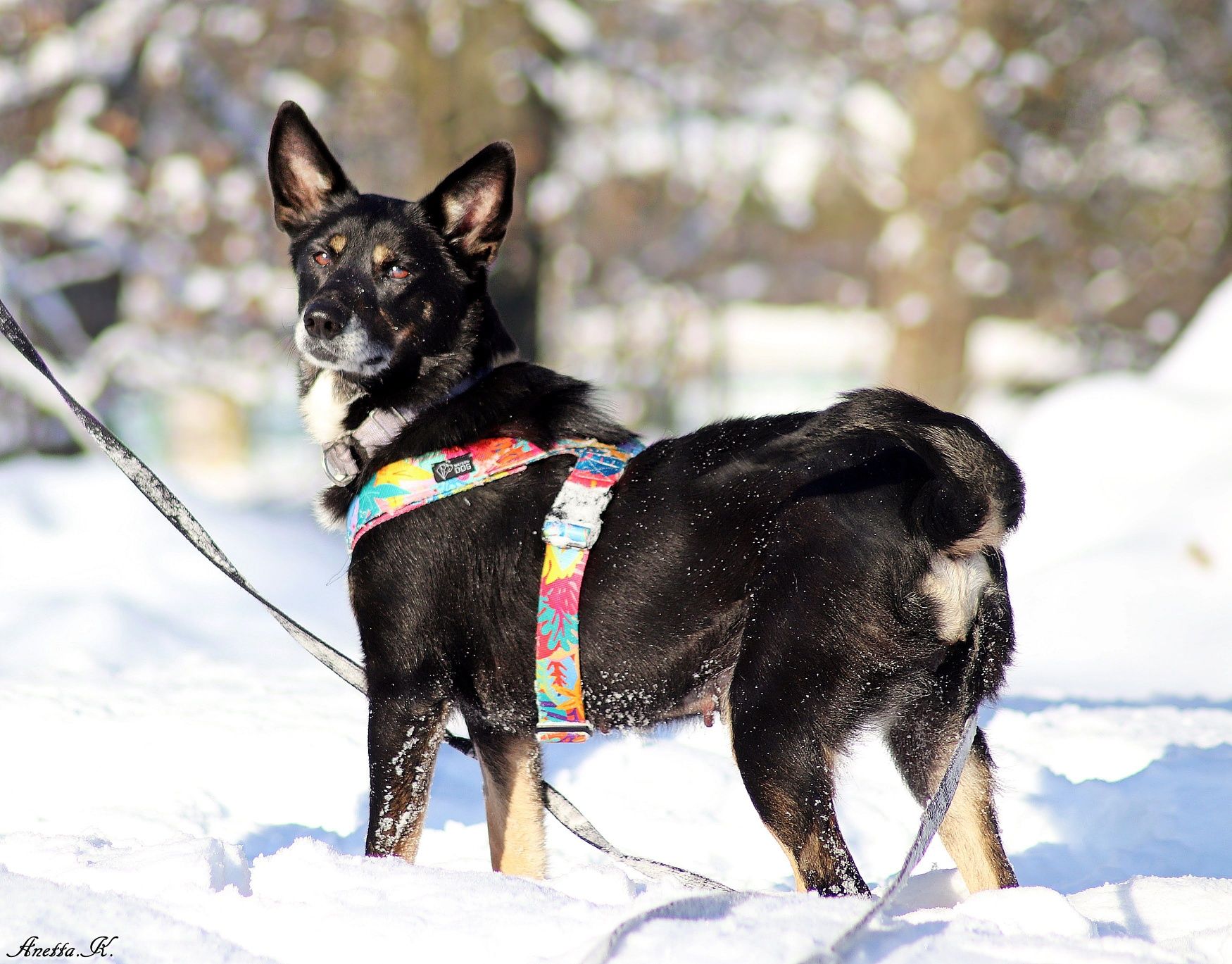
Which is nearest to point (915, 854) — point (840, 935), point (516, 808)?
point (840, 935)

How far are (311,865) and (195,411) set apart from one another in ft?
58.3

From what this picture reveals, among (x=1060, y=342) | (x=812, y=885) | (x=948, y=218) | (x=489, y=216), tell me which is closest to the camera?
(x=812, y=885)

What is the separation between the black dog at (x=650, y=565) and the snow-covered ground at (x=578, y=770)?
0.28 metres

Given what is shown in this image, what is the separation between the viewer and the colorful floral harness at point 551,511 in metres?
3.06

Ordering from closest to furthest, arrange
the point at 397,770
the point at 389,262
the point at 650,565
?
1. the point at 650,565
2. the point at 397,770
3. the point at 389,262

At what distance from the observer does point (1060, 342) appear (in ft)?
56.7

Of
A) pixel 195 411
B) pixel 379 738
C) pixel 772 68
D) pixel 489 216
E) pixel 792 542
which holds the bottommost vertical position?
pixel 379 738

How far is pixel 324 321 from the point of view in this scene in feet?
10.8

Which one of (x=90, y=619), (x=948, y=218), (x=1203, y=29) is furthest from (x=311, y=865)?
(x=1203, y=29)

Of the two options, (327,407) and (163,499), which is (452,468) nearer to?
(327,407)

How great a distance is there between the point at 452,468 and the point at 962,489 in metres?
1.32

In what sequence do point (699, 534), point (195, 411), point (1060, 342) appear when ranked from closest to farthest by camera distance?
point (699, 534) → point (1060, 342) → point (195, 411)

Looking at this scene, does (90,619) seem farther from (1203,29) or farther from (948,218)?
(1203,29)

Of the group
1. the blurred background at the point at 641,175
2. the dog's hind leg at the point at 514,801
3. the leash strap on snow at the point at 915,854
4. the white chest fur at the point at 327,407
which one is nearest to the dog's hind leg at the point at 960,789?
the leash strap on snow at the point at 915,854
